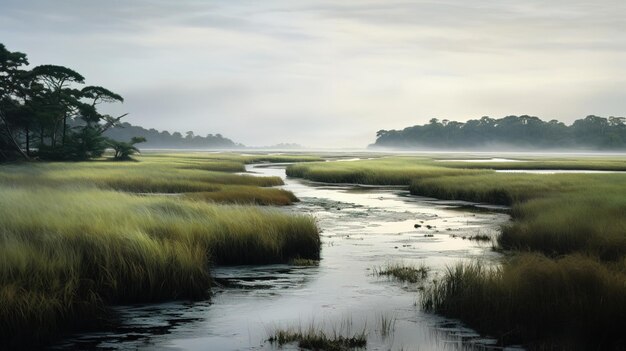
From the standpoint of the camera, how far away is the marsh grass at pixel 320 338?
34.3 feet

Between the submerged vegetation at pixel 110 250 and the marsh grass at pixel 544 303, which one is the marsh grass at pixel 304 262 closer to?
the submerged vegetation at pixel 110 250

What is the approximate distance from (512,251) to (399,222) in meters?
9.34

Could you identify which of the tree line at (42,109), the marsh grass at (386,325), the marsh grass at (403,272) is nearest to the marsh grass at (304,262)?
the marsh grass at (403,272)

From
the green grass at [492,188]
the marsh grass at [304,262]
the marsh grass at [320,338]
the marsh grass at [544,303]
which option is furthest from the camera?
the green grass at [492,188]

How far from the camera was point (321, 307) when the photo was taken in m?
13.3

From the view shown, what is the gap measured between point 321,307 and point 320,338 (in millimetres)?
2704

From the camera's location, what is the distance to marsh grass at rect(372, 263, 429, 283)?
1616cm

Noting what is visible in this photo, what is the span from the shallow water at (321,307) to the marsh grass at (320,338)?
0.48 ft

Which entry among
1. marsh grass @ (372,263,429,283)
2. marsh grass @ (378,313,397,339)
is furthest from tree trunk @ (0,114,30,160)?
marsh grass @ (378,313,397,339)

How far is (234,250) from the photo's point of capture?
18.7 metres

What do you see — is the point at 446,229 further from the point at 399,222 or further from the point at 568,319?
the point at 568,319

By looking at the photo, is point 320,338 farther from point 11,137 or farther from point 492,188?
point 11,137

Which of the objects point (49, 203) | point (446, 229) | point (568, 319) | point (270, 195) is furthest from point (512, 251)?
point (270, 195)

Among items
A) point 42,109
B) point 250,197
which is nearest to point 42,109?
point 42,109
